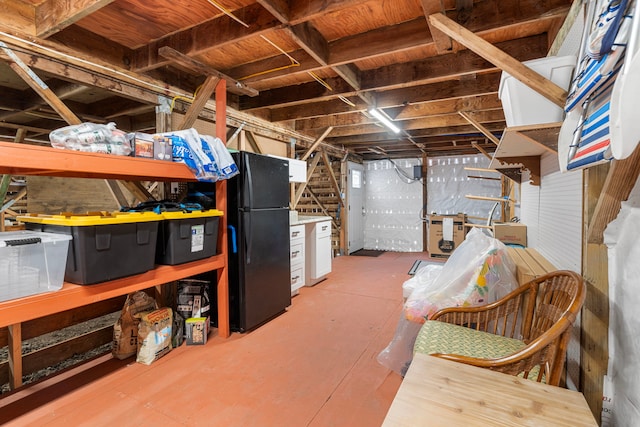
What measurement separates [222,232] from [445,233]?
15.6 ft

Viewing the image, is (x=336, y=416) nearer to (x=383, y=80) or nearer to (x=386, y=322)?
(x=386, y=322)

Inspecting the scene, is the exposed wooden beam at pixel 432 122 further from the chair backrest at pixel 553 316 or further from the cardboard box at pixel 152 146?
the cardboard box at pixel 152 146

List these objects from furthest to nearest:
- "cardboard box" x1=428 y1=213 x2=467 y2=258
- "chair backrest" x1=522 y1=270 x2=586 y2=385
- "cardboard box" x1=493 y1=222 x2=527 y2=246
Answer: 1. "cardboard box" x1=428 y1=213 x2=467 y2=258
2. "cardboard box" x1=493 y1=222 x2=527 y2=246
3. "chair backrest" x1=522 y1=270 x2=586 y2=385

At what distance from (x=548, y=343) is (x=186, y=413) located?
1.76 metres

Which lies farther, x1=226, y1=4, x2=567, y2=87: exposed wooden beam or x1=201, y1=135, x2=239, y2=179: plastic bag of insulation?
x1=201, y1=135, x2=239, y2=179: plastic bag of insulation

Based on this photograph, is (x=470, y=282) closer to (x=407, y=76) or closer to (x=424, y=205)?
(x=407, y=76)

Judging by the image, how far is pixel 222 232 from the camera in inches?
97.4

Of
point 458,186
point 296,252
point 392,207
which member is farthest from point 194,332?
point 458,186

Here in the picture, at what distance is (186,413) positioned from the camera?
66.0 inches

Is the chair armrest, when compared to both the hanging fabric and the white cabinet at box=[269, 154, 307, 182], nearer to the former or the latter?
the hanging fabric

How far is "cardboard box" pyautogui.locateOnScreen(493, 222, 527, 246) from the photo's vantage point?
2.88 metres

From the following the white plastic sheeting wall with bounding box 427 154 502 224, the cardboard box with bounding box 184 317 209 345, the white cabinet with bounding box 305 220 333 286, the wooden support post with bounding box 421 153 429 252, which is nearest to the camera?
the cardboard box with bounding box 184 317 209 345

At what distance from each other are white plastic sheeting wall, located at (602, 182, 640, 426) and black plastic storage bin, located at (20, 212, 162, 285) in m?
2.22

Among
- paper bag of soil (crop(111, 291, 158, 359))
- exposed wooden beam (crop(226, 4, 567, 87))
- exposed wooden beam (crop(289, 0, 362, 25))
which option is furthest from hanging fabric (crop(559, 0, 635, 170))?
paper bag of soil (crop(111, 291, 158, 359))
